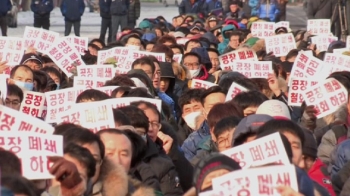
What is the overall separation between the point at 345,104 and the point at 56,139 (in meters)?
5.50

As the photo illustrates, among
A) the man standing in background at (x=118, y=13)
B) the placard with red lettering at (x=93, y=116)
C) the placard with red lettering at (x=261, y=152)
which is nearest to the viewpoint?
the placard with red lettering at (x=261, y=152)

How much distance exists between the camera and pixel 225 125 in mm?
8734

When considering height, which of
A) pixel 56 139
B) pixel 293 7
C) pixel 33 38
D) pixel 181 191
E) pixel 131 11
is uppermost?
pixel 56 139

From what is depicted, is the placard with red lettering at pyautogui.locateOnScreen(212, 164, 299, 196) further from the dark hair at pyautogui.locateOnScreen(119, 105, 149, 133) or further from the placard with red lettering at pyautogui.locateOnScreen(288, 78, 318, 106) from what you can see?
the placard with red lettering at pyautogui.locateOnScreen(288, 78, 318, 106)

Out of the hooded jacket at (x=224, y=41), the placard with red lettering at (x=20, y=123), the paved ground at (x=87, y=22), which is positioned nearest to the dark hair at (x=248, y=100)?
the placard with red lettering at (x=20, y=123)

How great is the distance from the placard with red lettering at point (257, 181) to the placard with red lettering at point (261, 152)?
34.8 inches

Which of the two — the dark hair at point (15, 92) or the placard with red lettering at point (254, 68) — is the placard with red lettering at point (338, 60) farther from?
the dark hair at point (15, 92)

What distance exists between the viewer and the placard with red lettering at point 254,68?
48.4 ft

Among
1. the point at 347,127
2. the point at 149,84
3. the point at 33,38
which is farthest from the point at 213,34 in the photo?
the point at 347,127

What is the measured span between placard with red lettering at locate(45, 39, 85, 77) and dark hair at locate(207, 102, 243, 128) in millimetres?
6994

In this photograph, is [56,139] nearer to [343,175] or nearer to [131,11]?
[343,175]

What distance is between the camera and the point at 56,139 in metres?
6.55

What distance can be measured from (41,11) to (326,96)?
2487 cm

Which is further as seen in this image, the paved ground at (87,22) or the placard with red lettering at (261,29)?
the paved ground at (87,22)
